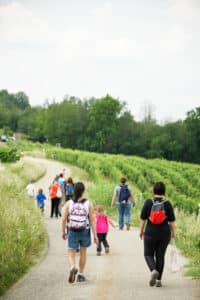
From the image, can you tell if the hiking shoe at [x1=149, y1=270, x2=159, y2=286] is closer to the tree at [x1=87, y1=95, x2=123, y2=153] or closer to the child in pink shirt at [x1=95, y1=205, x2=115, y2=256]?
the child in pink shirt at [x1=95, y1=205, x2=115, y2=256]

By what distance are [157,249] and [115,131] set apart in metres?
104

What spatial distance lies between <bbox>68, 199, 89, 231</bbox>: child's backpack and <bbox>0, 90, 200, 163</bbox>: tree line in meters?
101

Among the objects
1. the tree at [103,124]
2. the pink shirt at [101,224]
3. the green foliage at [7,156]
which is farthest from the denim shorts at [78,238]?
the tree at [103,124]

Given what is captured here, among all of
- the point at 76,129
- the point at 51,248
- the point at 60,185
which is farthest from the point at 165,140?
the point at 51,248

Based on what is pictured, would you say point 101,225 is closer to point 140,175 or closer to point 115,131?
point 140,175

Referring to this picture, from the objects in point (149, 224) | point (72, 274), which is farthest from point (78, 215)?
point (149, 224)

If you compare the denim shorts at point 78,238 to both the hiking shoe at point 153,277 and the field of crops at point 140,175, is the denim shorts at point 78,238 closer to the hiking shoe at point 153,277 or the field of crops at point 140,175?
the hiking shoe at point 153,277

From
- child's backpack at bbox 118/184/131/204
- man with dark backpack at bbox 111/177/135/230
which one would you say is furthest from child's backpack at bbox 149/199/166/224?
child's backpack at bbox 118/184/131/204

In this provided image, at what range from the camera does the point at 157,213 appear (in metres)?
8.86

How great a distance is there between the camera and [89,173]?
46.2 m

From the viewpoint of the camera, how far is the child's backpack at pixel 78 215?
8945 mm

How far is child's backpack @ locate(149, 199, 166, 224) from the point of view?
886 cm

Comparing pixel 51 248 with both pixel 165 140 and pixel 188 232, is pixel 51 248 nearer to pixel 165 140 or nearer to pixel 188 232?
pixel 188 232

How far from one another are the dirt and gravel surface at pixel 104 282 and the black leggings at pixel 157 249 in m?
0.33
